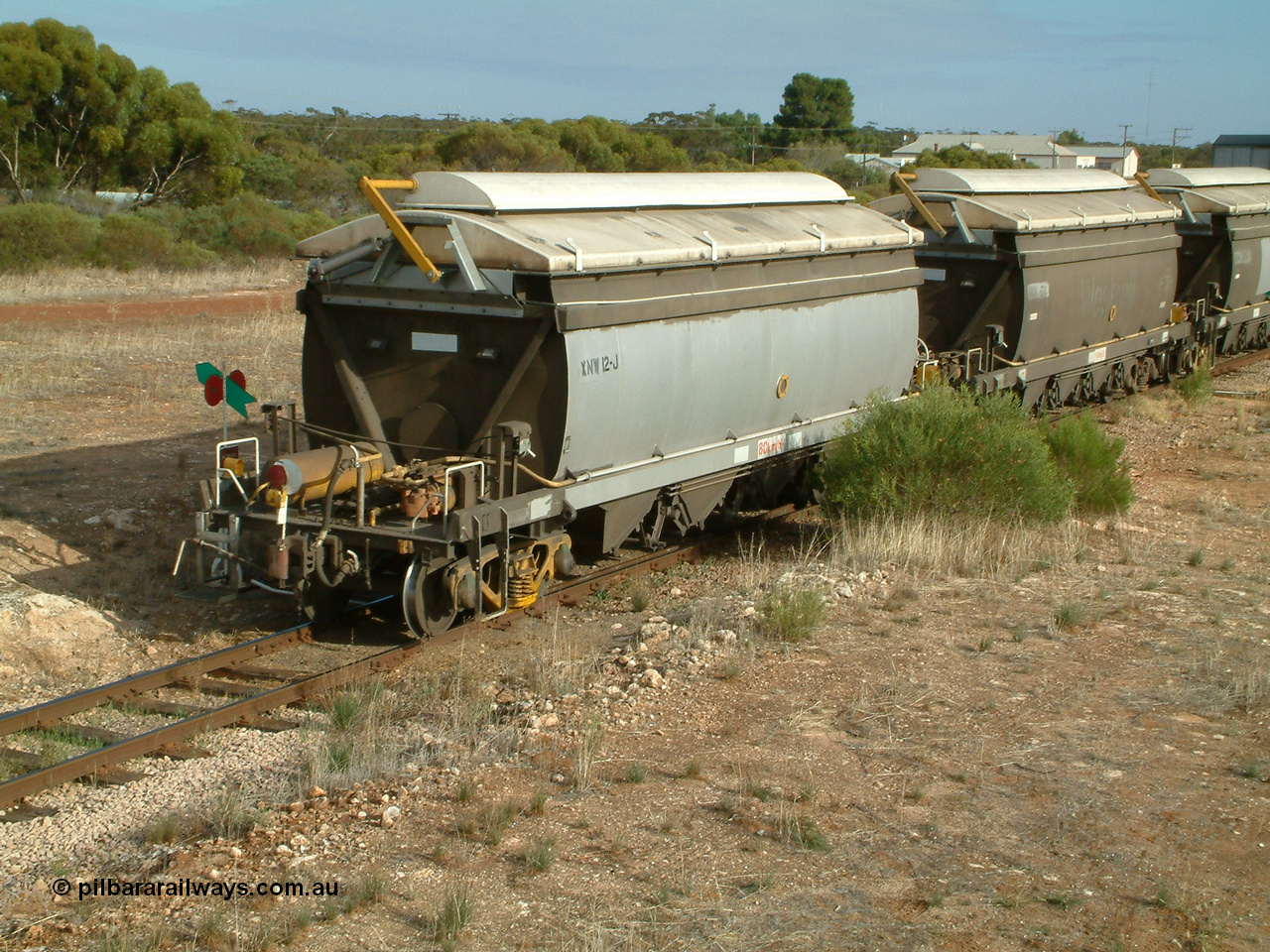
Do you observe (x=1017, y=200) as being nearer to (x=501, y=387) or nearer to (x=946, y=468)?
(x=946, y=468)

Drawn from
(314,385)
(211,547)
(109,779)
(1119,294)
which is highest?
(1119,294)

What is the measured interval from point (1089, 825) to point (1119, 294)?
14.2 metres

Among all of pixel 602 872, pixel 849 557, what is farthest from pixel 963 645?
pixel 602 872

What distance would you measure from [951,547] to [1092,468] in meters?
2.95

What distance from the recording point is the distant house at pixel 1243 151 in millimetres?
68312

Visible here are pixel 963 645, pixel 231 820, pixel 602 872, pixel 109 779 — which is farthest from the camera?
pixel 963 645

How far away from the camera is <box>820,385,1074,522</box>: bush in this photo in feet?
36.6

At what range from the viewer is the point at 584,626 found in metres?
9.41

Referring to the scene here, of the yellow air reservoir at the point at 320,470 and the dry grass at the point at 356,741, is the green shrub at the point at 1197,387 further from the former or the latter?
the dry grass at the point at 356,741

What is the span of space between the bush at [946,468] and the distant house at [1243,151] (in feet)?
217

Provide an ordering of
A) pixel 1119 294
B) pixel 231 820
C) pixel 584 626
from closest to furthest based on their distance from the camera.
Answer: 1. pixel 231 820
2. pixel 584 626
3. pixel 1119 294

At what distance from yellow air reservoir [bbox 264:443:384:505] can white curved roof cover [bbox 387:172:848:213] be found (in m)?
1.91

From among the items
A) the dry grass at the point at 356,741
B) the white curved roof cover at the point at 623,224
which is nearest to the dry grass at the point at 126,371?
the white curved roof cover at the point at 623,224

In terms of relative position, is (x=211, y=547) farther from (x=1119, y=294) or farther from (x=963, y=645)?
(x=1119, y=294)
